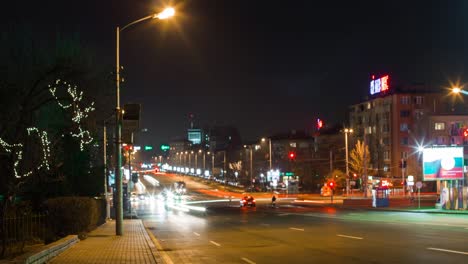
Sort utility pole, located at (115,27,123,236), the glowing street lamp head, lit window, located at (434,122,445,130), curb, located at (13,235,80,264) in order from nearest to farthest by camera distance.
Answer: curb, located at (13,235,80,264) < the glowing street lamp head < utility pole, located at (115,27,123,236) < lit window, located at (434,122,445,130)

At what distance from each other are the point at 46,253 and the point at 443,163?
137ft

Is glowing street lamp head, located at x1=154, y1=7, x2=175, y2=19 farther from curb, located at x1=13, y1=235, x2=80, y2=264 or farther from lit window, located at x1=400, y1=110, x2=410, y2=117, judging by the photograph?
lit window, located at x1=400, y1=110, x2=410, y2=117

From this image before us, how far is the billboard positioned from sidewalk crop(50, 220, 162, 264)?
33.5 meters

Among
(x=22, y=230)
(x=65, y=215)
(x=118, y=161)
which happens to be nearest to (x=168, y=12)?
Answer: (x=118, y=161)

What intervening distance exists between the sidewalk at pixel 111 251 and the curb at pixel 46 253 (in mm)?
174

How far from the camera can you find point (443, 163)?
4969cm

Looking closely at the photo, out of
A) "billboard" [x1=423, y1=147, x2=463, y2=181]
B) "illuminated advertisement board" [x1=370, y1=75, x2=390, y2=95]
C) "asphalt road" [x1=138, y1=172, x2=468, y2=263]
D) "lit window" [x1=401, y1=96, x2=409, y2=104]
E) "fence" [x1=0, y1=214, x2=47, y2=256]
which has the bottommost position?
"asphalt road" [x1=138, y1=172, x2=468, y2=263]

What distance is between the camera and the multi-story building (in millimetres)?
103375

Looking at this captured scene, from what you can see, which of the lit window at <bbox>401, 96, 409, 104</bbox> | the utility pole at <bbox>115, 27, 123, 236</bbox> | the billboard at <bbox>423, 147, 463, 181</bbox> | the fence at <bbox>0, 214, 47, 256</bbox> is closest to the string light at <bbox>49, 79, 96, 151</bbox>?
the utility pole at <bbox>115, 27, 123, 236</bbox>

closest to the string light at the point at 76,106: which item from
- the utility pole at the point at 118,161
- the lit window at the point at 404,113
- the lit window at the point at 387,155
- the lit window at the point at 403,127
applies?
the utility pole at the point at 118,161

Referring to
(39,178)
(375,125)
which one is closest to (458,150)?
(39,178)

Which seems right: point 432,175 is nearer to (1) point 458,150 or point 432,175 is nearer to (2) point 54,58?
(1) point 458,150

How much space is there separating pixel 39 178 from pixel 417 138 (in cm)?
8703

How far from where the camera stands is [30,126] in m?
24.8
